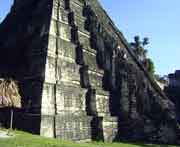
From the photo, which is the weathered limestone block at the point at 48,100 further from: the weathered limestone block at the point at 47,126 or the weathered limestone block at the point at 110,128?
the weathered limestone block at the point at 110,128

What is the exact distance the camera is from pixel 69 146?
12938mm

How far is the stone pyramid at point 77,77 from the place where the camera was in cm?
1705

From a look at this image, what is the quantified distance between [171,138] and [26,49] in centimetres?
912

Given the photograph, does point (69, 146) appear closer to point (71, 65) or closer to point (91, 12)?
point (71, 65)

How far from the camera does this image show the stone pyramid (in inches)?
671

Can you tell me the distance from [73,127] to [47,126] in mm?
1830

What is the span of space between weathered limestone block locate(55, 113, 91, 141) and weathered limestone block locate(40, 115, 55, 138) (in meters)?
0.31

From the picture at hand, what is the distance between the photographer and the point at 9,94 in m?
15.7

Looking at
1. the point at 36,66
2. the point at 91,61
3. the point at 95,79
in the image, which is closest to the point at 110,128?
the point at 95,79

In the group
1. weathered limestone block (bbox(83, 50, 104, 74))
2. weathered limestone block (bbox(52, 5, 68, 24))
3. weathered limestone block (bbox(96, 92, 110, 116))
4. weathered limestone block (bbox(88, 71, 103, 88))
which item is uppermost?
weathered limestone block (bbox(52, 5, 68, 24))

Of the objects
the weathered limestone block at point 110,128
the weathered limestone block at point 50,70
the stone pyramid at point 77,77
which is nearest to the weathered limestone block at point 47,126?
the stone pyramid at point 77,77

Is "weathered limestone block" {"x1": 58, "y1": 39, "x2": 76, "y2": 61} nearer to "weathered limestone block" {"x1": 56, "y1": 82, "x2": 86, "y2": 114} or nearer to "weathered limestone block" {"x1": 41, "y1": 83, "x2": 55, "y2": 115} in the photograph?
"weathered limestone block" {"x1": 56, "y1": 82, "x2": 86, "y2": 114}

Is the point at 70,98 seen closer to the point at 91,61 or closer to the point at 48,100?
the point at 48,100

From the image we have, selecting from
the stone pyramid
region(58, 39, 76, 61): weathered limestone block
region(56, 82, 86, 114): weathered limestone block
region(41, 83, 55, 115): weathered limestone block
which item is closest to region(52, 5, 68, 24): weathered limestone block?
the stone pyramid
